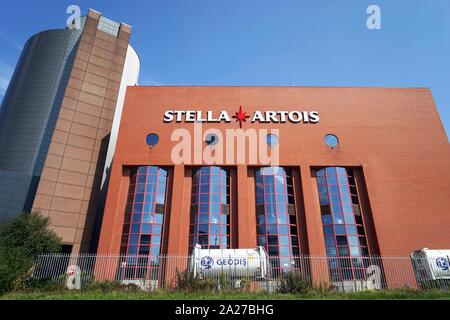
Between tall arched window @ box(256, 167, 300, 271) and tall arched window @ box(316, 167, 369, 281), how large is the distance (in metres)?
3.38

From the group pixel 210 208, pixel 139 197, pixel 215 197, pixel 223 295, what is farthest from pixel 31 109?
pixel 223 295

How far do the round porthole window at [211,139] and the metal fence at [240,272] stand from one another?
44.7 feet

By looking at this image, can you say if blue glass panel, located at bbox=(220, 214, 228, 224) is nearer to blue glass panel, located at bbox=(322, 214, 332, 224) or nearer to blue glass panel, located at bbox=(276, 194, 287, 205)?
blue glass panel, located at bbox=(276, 194, 287, 205)

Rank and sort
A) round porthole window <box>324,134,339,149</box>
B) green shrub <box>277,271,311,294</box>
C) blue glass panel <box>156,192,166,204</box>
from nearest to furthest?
green shrub <box>277,271,311,294</box> < blue glass panel <box>156,192,166,204</box> < round porthole window <box>324,134,339,149</box>

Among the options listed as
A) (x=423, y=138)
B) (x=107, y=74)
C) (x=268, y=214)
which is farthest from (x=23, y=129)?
(x=423, y=138)

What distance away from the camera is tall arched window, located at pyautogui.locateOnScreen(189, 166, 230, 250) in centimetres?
2966

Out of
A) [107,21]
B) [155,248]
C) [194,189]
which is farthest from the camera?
[107,21]

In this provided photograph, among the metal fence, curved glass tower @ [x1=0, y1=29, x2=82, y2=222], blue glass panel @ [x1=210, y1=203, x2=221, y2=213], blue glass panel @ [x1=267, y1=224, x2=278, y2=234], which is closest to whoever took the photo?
the metal fence

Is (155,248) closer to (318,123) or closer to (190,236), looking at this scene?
(190,236)

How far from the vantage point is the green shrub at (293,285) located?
18469 mm

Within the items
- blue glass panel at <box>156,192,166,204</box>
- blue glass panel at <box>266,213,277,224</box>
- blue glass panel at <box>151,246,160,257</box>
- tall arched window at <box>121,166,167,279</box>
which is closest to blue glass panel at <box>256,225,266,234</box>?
blue glass panel at <box>266,213,277,224</box>

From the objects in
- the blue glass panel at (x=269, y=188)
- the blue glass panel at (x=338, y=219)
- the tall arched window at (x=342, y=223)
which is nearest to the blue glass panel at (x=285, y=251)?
the tall arched window at (x=342, y=223)

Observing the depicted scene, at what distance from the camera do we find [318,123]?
3503 centimetres

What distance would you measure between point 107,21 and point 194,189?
3239 cm
